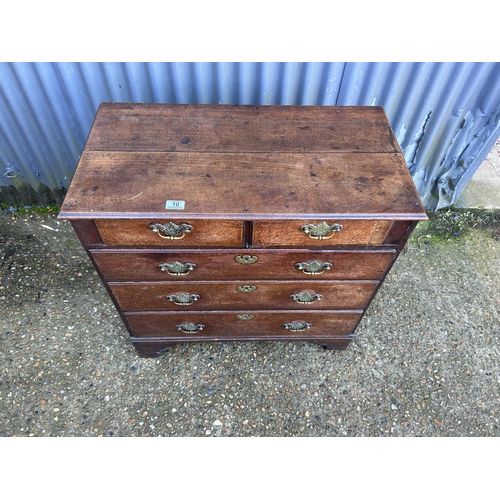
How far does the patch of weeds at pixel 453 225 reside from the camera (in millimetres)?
3122

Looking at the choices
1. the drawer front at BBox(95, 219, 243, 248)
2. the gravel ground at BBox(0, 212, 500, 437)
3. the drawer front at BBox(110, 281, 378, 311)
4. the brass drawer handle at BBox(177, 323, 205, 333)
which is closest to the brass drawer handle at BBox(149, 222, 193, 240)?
the drawer front at BBox(95, 219, 243, 248)

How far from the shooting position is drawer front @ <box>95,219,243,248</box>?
4.96ft

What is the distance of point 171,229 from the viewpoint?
152 cm

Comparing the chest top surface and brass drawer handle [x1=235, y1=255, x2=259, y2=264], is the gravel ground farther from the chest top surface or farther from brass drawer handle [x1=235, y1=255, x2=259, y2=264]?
the chest top surface

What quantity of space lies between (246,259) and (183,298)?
1.53 feet

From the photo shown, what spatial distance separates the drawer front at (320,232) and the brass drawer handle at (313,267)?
5.0 inches

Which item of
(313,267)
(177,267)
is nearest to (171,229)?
(177,267)

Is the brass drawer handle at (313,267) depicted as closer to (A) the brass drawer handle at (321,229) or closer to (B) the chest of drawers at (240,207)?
(B) the chest of drawers at (240,207)

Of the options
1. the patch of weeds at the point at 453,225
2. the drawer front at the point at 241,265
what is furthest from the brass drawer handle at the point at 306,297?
the patch of weeds at the point at 453,225

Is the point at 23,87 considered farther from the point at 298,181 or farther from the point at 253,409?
the point at 253,409

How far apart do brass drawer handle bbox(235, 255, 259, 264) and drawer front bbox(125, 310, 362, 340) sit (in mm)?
474

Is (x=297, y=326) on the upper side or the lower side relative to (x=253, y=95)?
lower

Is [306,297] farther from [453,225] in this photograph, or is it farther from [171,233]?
[453,225]

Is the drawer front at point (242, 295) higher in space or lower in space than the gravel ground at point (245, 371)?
higher
